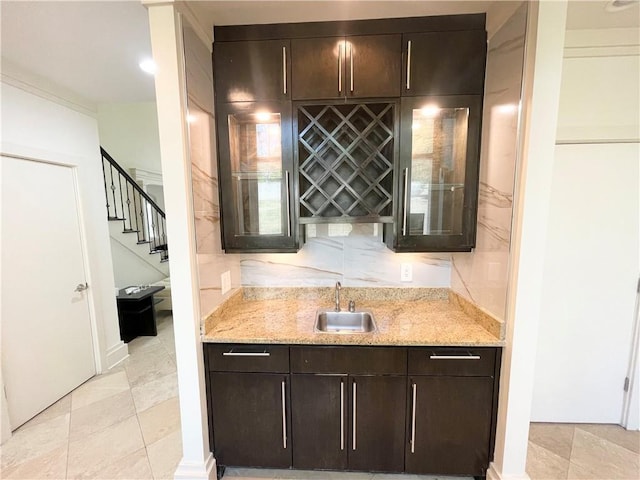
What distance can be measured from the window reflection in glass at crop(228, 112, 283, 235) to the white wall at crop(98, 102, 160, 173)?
14.4 feet

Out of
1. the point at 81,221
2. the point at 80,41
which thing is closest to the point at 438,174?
the point at 80,41

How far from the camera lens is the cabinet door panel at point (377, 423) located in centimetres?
159

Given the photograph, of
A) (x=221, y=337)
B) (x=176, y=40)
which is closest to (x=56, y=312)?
(x=221, y=337)

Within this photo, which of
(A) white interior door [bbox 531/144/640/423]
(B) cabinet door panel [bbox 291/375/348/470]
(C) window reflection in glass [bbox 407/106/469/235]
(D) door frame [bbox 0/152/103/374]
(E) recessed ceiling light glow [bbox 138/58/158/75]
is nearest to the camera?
(B) cabinet door panel [bbox 291/375/348/470]

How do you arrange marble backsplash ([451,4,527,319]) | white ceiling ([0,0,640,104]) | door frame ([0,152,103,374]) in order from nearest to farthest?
marble backsplash ([451,4,527,319]) < white ceiling ([0,0,640,104]) < door frame ([0,152,103,374])

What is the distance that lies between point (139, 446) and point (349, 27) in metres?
3.04

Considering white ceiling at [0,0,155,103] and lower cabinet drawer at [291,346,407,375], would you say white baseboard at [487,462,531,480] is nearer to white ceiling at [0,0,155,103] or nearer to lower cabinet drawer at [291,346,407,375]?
lower cabinet drawer at [291,346,407,375]

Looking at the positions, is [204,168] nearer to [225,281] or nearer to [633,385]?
[225,281]

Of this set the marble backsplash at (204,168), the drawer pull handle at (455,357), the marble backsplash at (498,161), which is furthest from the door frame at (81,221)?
the marble backsplash at (498,161)

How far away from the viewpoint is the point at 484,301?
66.3 inches

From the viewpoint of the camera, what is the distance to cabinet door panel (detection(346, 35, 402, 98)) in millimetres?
1641

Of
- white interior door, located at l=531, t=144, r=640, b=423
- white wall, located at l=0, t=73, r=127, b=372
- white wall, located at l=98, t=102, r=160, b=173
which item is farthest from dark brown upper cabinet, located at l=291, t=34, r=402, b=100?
white wall, located at l=98, t=102, r=160, b=173

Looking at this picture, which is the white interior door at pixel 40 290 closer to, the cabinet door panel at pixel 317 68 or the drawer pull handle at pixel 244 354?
the drawer pull handle at pixel 244 354

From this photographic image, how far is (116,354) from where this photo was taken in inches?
120
